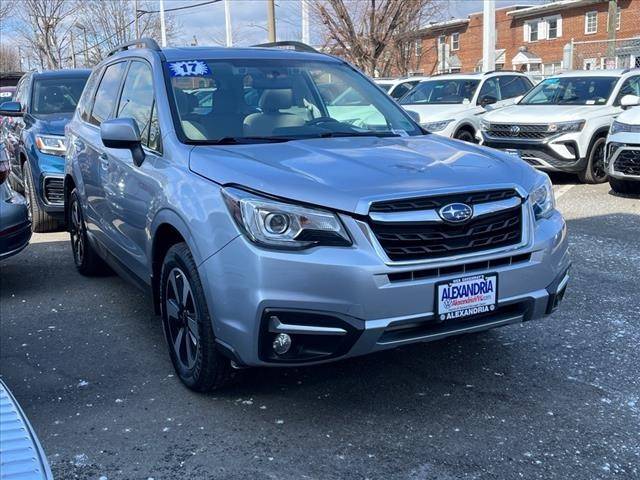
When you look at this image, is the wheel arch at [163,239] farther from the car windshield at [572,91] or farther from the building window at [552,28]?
the building window at [552,28]

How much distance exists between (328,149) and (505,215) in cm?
99

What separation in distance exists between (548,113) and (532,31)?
3634 cm

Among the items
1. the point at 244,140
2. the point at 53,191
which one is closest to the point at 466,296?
the point at 244,140

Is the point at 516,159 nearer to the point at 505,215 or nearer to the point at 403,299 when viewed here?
the point at 505,215

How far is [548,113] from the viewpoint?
10.8m

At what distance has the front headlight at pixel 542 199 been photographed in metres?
3.62

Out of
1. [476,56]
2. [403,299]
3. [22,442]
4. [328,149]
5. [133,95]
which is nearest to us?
[22,442]

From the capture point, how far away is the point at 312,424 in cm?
347

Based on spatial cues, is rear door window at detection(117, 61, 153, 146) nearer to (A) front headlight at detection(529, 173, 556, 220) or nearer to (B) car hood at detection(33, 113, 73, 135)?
(A) front headlight at detection(529, 173, 556, 220)

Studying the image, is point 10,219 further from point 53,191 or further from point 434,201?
point 434,201

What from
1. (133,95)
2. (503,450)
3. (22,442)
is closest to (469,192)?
(503,450)

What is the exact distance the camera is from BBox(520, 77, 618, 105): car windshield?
11227 mm

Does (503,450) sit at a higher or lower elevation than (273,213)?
lower

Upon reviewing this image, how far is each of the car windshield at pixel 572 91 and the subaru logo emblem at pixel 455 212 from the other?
8.76m
